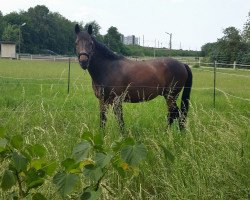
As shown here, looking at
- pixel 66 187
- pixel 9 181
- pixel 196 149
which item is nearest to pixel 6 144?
pixel 9 181

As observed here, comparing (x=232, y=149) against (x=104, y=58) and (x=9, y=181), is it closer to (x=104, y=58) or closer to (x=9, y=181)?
(x=9, y=181)

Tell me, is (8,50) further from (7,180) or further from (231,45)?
(7,180)

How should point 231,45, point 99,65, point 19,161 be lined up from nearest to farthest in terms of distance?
point 19,161 < point 99,65 < point 231,45

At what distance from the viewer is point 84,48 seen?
5.99 m

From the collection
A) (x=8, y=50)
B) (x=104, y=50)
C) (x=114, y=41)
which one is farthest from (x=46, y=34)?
(x=104, y=50)

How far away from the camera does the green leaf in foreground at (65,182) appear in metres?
1.61

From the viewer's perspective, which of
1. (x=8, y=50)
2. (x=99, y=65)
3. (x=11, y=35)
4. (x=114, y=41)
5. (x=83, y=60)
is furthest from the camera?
(x=11, y=35)

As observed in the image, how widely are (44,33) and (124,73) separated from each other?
7690 centimetres

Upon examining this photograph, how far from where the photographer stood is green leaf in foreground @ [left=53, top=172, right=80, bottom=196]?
161 cm

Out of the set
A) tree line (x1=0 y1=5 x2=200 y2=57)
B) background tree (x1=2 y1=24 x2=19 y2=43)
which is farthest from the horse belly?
background tree (x1=2 y1=24 x2=19 y2=43)

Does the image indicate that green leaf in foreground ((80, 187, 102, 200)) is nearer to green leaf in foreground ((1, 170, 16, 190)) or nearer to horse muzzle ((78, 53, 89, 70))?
green leaf in foreground ((1, 170, 16, 190))

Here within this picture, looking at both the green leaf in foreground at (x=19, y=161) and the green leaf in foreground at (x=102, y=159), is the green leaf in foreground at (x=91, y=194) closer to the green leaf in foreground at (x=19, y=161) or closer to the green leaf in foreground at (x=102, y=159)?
the green leaf in foreground at (x=102, y=159)

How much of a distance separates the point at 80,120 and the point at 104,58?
2.33 metres

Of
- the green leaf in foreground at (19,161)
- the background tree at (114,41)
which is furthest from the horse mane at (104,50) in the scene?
the background tree at (114,41)
